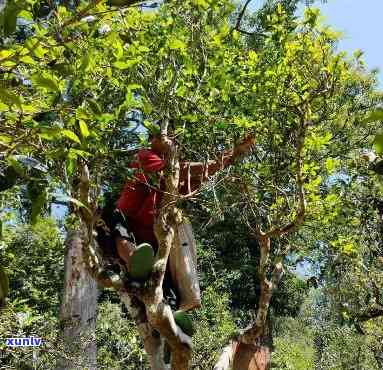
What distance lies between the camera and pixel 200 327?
1081cm

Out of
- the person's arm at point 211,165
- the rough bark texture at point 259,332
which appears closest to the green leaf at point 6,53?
the person's arm at point 211,165

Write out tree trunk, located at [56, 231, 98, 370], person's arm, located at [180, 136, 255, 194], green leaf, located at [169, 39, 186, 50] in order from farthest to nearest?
1. tree trunk, located at [56, 231, 98, 370]
2. person's arm, located at [180, 136, 255, 194]
3. green leaf, located at [169, 39, 186, 50]

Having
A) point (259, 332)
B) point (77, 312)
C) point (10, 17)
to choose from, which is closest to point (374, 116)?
point (10, 17)

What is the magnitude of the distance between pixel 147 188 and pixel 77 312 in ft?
10.2

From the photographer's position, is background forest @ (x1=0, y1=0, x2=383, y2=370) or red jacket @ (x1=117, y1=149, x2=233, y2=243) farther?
red jacket @ (x1=117, y1=149, x2=233, y2=243)

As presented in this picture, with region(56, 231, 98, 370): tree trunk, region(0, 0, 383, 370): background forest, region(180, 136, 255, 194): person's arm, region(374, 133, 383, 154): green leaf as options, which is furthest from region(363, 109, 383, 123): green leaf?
region(56, 231, 98, 370): tree trunk

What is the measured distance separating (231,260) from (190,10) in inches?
423

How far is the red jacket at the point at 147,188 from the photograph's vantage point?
11.4 feet

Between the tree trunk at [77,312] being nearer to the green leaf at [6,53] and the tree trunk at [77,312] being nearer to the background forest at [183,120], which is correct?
the background forest at [183,120]

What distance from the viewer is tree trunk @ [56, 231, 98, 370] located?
6133 mm

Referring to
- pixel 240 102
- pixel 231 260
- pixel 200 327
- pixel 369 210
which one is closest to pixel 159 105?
pixel 240 102

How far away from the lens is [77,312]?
6.47 meters

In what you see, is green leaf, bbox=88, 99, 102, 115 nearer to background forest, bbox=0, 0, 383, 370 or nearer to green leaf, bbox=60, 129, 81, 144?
background forest, bbox=0, 0, 383, 370

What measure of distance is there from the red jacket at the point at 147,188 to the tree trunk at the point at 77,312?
7.82ft
